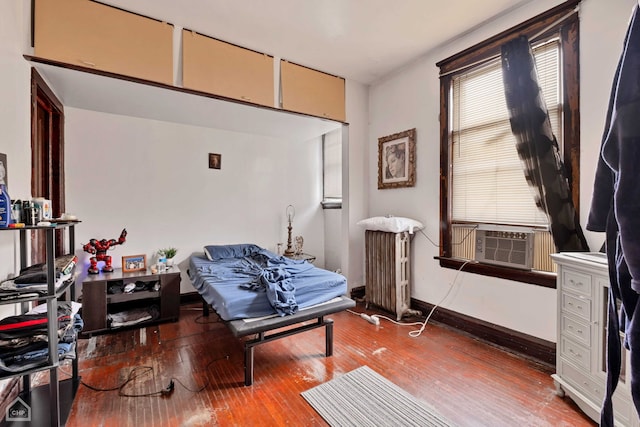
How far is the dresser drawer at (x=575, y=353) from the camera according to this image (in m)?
1.70

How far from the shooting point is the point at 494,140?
2.65 m

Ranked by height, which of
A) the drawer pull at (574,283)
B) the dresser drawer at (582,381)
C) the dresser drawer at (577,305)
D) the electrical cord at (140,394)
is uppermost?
the drawer pull at (574,283)

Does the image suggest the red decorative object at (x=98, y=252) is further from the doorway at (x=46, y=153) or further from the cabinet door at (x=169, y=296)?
the cabinet door at (x=169, y=296)

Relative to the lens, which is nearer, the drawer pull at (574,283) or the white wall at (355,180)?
the drawer pull at (574,283)

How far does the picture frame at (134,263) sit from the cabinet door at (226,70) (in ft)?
6.73

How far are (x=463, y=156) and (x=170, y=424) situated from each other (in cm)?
323

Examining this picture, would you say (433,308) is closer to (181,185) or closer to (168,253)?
(168,253)

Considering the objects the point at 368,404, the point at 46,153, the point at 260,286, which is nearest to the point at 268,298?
the point at 260,286

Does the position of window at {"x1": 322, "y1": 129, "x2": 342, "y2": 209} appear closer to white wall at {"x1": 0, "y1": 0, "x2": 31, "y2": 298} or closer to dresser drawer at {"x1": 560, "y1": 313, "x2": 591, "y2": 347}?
dresser drawer at {"x1": 560, "y1": 313, "x2": 591, "y2": 347}

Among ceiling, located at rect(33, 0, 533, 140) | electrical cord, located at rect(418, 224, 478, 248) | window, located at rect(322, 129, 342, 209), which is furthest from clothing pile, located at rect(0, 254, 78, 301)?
window, located at rect(322, 129, 342, 209)

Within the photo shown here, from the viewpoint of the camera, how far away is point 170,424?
1.65 meters

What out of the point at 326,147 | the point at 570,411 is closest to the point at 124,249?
the point at 326,147

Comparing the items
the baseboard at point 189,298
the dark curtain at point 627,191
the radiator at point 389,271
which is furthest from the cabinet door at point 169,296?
the dark curtain at point 627,191

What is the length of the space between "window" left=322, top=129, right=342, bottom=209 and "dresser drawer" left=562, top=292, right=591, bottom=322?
3.17 m
